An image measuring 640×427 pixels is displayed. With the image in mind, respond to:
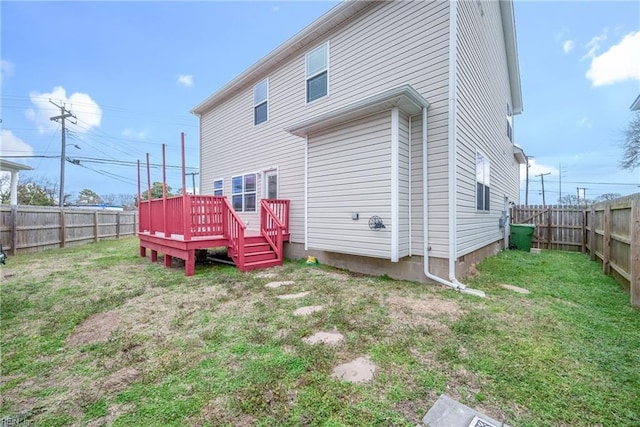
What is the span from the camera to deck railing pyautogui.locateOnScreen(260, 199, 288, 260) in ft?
22.4

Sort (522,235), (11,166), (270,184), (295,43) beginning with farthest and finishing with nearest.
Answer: (11,166) → (522,235) → (270,184) → (295,43)

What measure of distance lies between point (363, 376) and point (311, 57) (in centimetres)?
745

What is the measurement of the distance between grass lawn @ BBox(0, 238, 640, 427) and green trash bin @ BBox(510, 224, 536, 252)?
4.73 meters

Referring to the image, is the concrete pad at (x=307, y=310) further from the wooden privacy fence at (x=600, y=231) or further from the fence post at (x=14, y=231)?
the fence post at (x=14, y=231)

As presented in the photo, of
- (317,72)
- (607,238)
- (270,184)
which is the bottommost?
(607,238)

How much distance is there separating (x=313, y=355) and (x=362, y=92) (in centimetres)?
548

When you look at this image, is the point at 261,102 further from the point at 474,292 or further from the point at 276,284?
the point at 474,292

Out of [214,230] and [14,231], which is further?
[14,231]

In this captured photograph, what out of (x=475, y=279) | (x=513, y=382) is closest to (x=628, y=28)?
(x=475, y=279)

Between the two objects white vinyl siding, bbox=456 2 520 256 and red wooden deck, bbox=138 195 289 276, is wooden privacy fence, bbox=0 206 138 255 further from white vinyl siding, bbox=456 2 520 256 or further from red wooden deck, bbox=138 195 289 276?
white vinyl siding, bbox=456 2 520 256

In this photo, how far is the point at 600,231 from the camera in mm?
6430

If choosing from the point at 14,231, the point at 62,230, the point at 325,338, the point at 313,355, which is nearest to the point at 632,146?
the point at 325,338

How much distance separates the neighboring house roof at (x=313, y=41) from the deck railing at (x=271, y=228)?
4205mm

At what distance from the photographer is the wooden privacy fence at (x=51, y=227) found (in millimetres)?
8938
